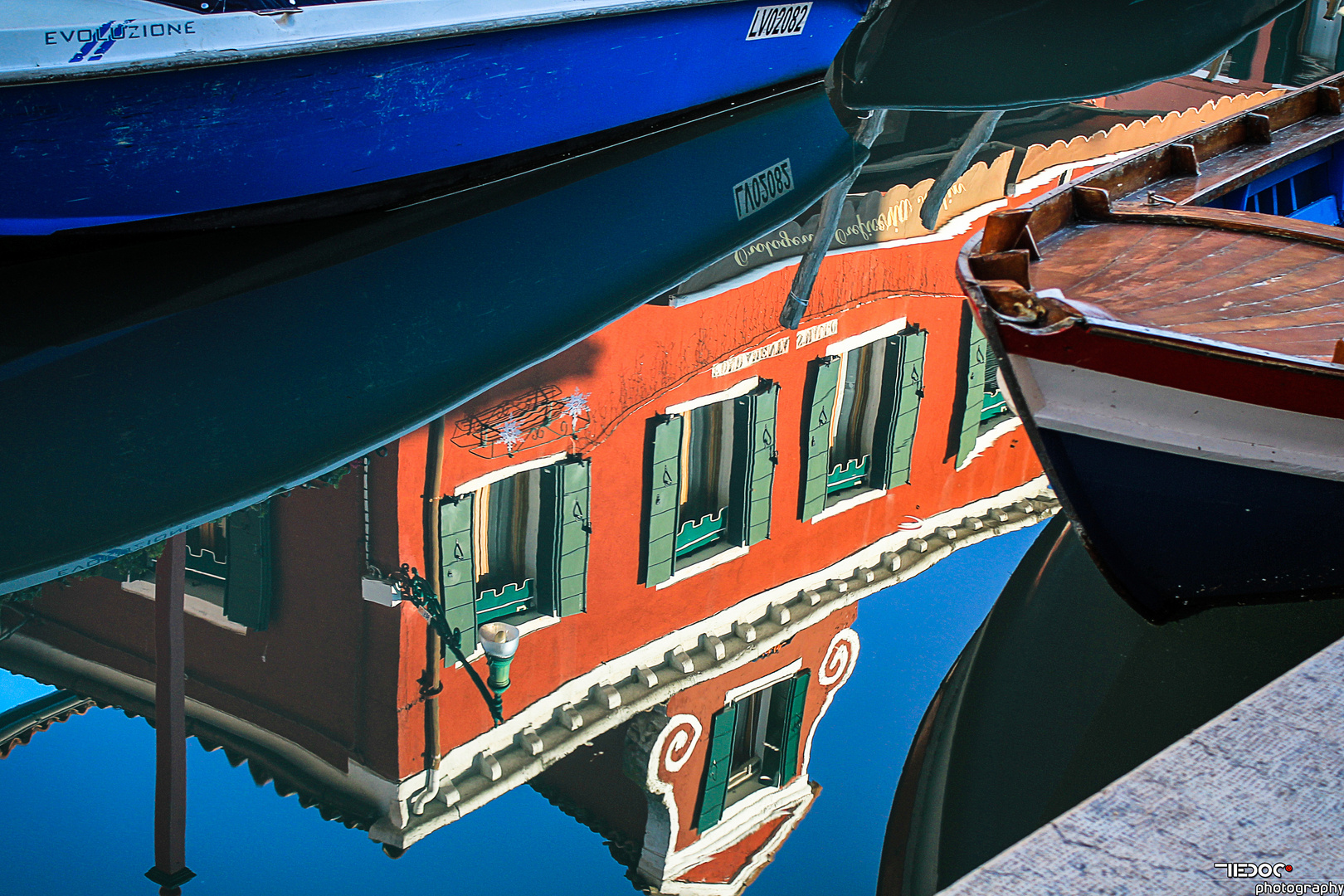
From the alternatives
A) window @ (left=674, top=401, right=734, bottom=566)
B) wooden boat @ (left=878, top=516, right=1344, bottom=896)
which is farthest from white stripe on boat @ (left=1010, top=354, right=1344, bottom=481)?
window @ (left=674, top=401, right=734, bottom=566)

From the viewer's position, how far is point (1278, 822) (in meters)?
1.90

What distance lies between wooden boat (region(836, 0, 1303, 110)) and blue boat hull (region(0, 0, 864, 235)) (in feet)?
8.74

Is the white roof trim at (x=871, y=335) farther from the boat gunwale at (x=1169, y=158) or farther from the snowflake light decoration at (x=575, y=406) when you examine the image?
the snowflake light decoration at (x=575, y=406)

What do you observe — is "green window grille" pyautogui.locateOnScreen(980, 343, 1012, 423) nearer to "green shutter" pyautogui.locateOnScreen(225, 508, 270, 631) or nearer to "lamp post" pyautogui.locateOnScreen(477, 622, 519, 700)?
"lamp post" pyautogui.locateOnScreen(477, 622, 519, 700)

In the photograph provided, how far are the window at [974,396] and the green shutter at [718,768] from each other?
5.73ft

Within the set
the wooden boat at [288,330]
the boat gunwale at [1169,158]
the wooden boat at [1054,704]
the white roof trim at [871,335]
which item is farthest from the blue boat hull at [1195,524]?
the wooden boat at [288,330]

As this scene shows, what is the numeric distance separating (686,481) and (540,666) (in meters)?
1.20

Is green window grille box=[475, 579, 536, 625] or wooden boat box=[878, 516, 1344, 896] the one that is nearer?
wooden boat box=[878, 516, 1344, 896]

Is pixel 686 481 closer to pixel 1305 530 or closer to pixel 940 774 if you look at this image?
pixel 940 774

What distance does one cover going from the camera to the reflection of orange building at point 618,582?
10.3ft

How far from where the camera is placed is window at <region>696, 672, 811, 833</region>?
125 inches

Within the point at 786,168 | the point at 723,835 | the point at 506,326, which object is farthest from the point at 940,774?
the point at 786,168

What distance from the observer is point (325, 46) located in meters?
5.43

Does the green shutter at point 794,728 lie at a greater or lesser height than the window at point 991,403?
lesser
